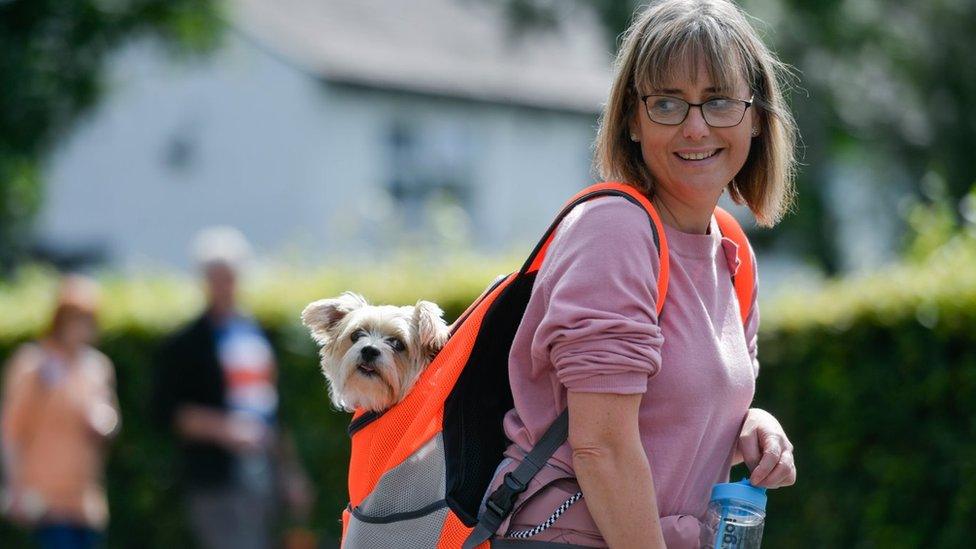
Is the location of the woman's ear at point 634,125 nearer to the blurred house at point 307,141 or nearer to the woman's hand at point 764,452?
the woman's hand at point 764,452

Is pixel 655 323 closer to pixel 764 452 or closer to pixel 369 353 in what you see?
pixel 764 452

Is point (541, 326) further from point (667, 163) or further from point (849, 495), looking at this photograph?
point (849, 495)

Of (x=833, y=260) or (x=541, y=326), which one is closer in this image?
(x=541, y=326)

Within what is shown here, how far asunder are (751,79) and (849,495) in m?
4.21

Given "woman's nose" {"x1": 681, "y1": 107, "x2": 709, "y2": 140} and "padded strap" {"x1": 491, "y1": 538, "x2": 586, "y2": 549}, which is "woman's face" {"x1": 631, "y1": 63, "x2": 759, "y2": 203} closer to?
"woman's nose" {"x1": 681, "y1": 107, "x2": 709, "y2": 140}

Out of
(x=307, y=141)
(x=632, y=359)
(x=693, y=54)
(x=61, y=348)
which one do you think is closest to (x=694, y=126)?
(x=693, y=54)

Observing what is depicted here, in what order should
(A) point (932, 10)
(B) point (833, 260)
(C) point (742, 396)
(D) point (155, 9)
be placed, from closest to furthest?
1. (C) point (742, 396)
2. (A) point (932, 10)
3. (B) point (833, 260)
4. (D) point (155, 9)

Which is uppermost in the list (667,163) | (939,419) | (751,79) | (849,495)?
(751,79)

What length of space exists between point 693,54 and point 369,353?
967mm

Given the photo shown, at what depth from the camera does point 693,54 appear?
2562 millimetres

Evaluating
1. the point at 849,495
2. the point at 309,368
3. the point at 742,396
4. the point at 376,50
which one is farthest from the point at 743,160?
the point at 376,50

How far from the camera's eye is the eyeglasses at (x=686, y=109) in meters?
2.59

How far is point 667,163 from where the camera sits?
8.58 ft

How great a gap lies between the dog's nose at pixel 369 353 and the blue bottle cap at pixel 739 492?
31.6 inches
